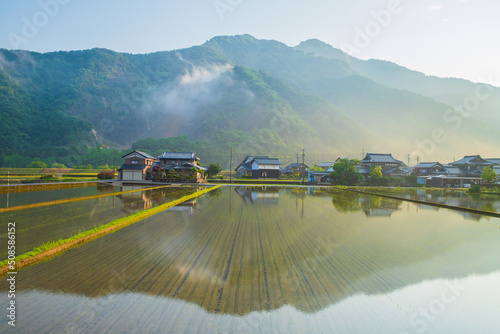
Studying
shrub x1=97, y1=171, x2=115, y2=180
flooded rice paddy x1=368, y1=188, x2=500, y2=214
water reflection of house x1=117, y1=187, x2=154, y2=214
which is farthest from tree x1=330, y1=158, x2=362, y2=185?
shrub x1=97, y1=171, x2=115, y2=180

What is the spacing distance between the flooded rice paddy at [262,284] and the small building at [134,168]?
128 ft

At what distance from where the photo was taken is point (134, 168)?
46.0 meters

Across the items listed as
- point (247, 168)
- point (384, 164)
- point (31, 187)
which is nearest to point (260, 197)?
point (31, 187)

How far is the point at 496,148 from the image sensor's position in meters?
163

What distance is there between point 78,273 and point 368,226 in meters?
11.7

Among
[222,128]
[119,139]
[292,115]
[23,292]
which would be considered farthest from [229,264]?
[119,139]

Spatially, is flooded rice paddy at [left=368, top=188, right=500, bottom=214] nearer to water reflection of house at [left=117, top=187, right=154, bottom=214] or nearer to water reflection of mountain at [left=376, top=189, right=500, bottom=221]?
water reflection of mountain at [left=376, top=189, right=500, bottom=221]

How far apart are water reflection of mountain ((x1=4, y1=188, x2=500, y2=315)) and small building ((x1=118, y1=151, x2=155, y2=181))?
37449mm

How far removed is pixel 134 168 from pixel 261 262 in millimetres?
44515

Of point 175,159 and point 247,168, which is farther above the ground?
point 175,159

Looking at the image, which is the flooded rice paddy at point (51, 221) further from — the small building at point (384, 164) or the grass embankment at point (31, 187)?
the small building at point (384, 164)

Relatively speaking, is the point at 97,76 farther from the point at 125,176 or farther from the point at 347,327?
the point at 347,327

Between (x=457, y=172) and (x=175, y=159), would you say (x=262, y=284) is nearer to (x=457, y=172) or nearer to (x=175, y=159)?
(x=175, y=159)

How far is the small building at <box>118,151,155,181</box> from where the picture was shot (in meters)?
45.8
